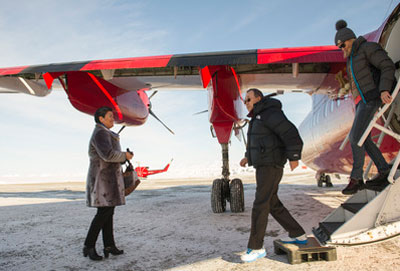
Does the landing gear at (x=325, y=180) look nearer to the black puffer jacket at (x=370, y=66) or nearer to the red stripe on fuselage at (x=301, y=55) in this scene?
the red stripe on fuselage at (x=301, y=55)

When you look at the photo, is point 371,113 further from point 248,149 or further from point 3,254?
point 3,254

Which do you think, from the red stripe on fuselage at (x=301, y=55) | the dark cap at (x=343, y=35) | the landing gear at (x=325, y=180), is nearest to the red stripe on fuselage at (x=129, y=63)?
the red stripe on fuselage at (x=301, y=55)

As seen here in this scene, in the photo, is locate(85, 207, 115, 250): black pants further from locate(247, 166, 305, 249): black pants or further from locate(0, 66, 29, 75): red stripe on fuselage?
locate(0, 66, 29, 75): red stripe on fuselage

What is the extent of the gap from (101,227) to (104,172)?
678 mm

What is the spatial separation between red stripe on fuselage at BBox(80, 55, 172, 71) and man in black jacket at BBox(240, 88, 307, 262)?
7.97ft

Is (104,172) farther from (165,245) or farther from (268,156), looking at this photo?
(268,156)

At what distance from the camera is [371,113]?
3234 millimetres

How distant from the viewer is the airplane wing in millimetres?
4551

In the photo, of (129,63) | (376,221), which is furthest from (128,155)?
(376,221)

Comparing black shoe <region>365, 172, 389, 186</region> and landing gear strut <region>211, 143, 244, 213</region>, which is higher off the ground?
black shoe <region>365, 172, 389, 186</region>

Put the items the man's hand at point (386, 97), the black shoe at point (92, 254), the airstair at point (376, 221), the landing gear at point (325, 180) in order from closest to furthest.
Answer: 1. the airstair at point (376, 221)
2. the man's hand at point (386, 97)
3. the black shoe at point (92, 254)
4. the landing gear at point (325, 180)

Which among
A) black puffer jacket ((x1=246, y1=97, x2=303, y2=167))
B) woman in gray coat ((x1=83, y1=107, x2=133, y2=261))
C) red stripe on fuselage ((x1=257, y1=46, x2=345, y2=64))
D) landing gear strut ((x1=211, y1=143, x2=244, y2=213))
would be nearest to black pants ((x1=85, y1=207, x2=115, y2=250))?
woman in gray coat ((x1=83, y1=107, x2=133, y2=261))

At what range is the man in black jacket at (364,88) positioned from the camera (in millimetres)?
3193

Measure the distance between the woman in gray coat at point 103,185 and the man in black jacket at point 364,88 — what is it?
106 inches
